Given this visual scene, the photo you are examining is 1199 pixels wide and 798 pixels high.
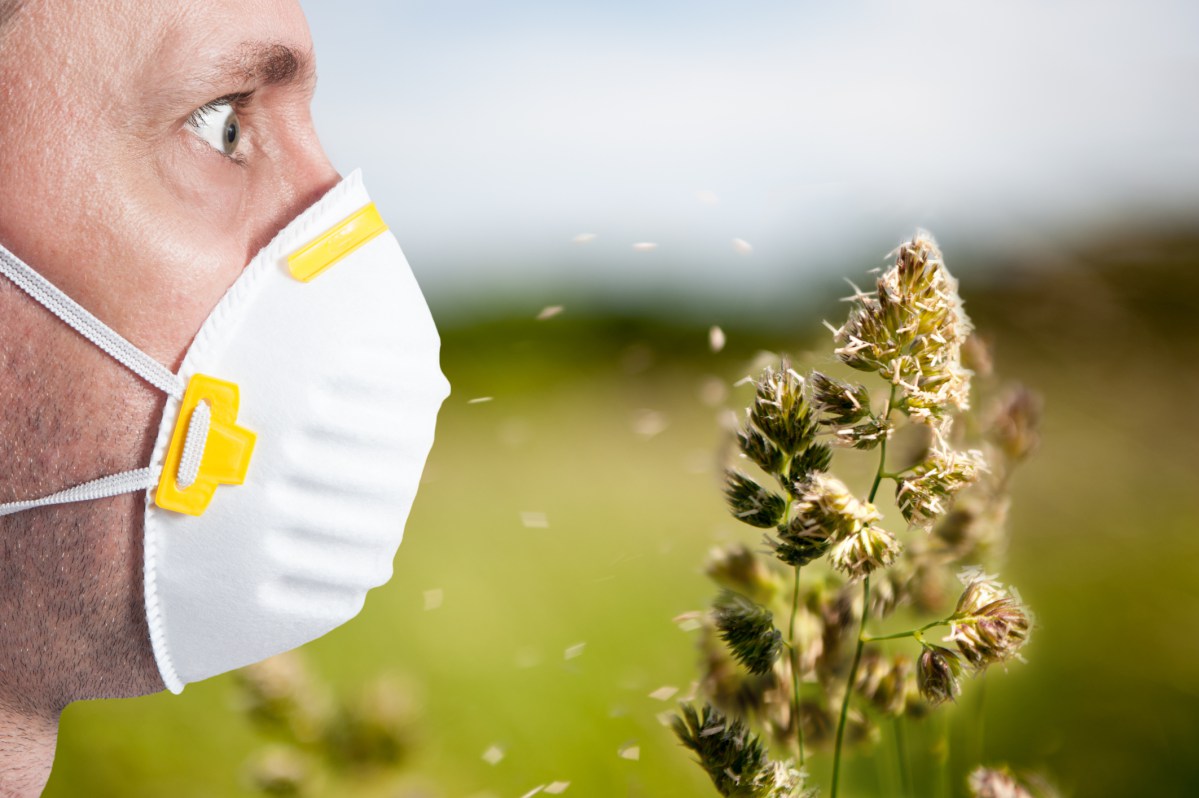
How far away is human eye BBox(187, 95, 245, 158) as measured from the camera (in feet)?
2.34

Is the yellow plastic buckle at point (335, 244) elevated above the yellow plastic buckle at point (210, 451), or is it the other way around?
the yellow plastic buckle at point (335, 244)

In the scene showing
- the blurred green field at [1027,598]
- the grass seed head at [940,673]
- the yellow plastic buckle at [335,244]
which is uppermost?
the yellow plastic buckle at [335,244]

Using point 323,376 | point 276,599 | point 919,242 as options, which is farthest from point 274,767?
point 919,242

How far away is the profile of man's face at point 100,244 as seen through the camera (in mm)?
654

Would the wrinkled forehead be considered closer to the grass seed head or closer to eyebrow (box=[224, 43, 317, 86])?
eyebrow (box=[224, 43, 317, 86])

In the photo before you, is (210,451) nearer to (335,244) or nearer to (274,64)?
(335,244)

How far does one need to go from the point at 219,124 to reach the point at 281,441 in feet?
0.80

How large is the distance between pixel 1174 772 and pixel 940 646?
0.81 metres

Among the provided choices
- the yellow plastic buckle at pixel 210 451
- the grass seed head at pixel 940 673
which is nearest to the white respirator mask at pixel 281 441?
the yellow plastic buckle at pixel 210 451

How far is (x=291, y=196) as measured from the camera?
77 cm

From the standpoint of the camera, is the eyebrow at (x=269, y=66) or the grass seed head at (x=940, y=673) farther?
the eyebrow at (x=269, y=66)

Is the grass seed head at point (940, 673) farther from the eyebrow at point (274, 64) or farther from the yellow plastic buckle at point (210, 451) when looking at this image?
the eyebrow at point (274, 64)

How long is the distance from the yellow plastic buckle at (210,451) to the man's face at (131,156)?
0.03 metres

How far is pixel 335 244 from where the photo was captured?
2.49 ft
